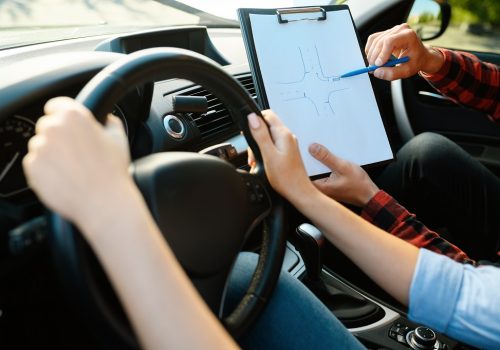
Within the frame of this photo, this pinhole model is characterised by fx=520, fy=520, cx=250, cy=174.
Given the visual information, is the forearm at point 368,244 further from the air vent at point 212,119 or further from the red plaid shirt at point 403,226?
the air vent at point 212,119

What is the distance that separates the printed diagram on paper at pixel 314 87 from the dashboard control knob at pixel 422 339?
0.54 meters

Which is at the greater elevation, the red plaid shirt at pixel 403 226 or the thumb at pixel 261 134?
the thumb at pixel 261 134

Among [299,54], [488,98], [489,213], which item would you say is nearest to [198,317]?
[299,54]

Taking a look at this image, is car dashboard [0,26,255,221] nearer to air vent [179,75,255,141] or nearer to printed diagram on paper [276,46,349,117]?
air vent [179,75,255,141]

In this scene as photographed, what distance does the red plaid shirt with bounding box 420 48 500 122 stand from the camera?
4.87ft

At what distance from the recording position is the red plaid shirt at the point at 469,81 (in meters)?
1.48

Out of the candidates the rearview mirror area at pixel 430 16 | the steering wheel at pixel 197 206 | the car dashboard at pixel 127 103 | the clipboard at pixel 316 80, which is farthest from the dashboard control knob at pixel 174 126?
the rearview mirror area at pixel 430 16

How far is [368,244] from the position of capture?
86cm

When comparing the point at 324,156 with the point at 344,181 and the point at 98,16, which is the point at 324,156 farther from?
the point at 98,16

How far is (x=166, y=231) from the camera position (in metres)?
0.73

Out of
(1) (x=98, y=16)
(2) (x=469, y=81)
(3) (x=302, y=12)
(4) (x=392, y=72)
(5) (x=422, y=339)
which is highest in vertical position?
(1) (x=98, y=16)

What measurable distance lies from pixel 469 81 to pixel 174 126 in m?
0.88

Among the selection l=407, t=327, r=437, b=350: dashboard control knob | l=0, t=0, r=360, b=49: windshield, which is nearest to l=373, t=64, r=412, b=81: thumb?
l=0, t=0, r=360, b=49: windshield

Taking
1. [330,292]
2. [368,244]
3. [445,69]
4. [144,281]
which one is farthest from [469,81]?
[144,281]
